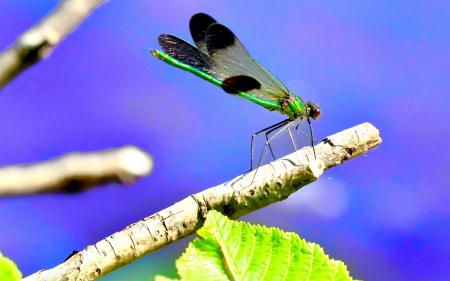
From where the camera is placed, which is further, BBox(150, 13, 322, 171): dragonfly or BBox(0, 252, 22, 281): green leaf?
BBox(150, 13, 322, 171): dragonfly

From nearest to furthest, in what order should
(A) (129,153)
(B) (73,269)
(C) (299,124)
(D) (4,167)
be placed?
(B) (73,269) < (D) (4,167) < (C) (299,124) < (A) (129,153)

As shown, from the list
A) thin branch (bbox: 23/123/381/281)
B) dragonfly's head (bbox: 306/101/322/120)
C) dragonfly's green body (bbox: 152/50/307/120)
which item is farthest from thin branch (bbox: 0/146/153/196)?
thin branch (bbox: 23/123/381/281)

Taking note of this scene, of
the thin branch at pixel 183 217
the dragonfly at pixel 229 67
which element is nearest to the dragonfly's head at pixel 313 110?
the dragonfly at pixel 229 67

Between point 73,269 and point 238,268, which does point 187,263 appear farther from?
point 73,269

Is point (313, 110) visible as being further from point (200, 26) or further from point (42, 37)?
point (42, 37)

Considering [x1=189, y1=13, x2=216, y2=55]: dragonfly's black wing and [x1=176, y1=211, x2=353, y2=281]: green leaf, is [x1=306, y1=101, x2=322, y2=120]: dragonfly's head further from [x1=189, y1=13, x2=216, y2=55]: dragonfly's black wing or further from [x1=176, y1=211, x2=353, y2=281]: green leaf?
[x1=176, y1=211, x2=353, y2=281]: green leaf

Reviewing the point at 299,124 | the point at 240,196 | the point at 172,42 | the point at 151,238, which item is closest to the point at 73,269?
the point at 151,238
